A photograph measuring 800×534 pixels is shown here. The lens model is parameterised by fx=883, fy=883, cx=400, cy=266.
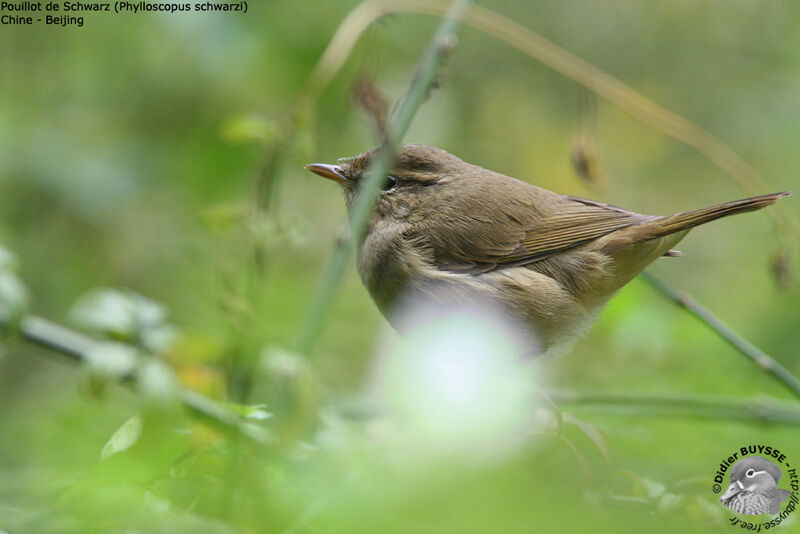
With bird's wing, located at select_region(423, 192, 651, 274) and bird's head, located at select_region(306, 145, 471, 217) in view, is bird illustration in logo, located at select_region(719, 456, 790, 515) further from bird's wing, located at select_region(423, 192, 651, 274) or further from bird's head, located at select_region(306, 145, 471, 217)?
bird's head, located at select_region(306, 145, 471, 217)

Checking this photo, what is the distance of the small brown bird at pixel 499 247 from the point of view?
3404 mm

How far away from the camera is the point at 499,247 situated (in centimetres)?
352

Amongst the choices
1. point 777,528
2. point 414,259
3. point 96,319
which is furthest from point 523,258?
point 96,319

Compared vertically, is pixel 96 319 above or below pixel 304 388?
above

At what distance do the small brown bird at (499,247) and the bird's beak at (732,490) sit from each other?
140cm

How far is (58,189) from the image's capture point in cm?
468

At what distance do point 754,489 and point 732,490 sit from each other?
0.31 ft

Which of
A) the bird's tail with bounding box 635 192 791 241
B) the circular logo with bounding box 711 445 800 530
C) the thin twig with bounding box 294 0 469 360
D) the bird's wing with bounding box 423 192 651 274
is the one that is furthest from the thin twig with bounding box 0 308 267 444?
the bird's wing with bounding box 423 192 651 274

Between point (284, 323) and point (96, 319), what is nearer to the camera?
point (96, 319)

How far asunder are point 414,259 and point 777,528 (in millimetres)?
1956

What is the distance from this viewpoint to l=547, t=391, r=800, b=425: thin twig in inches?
100.0

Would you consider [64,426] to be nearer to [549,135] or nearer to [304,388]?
[304,388]

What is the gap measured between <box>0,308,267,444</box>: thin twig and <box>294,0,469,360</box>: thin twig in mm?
218

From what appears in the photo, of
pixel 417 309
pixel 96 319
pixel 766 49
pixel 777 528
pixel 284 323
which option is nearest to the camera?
pixel 96 319
